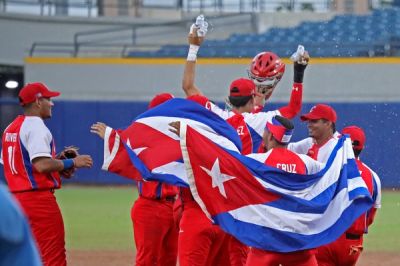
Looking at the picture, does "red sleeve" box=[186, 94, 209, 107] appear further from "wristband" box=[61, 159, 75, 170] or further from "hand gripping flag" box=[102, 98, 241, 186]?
"wristband" box=[61, 159, 75, 170]

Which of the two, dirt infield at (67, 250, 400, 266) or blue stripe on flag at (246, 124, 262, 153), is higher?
blue stripe on flag at (246, 124, 262, 153)

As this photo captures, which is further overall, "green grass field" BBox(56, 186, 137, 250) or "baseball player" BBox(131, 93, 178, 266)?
Answer: "green grass field" BBox(56, 186, 137, 250)

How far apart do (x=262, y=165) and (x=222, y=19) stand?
23441 mm

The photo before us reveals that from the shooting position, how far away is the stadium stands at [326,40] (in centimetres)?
2639

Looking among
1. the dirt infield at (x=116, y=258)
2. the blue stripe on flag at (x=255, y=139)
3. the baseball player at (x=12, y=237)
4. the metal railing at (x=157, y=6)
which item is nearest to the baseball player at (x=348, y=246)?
the blue stripe on flag at (x=255, y=139)

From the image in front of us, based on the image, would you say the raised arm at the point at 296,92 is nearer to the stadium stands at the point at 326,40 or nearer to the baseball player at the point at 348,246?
the baseball player at the point at 348,246

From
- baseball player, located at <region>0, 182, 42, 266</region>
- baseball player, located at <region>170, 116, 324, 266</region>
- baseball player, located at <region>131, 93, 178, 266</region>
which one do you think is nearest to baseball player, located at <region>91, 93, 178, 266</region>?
baseball player, located at <region>131, 93, 178, 266</region>

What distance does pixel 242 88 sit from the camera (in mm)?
8008

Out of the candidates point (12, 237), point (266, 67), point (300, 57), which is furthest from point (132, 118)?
point (12, 237)

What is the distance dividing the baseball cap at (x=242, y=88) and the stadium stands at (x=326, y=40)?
59.1 feet

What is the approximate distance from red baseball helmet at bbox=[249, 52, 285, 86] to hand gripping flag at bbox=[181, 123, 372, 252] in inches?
54.8

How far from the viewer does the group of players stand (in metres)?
7.92

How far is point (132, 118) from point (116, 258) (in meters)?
12.4

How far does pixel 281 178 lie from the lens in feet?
22.5
